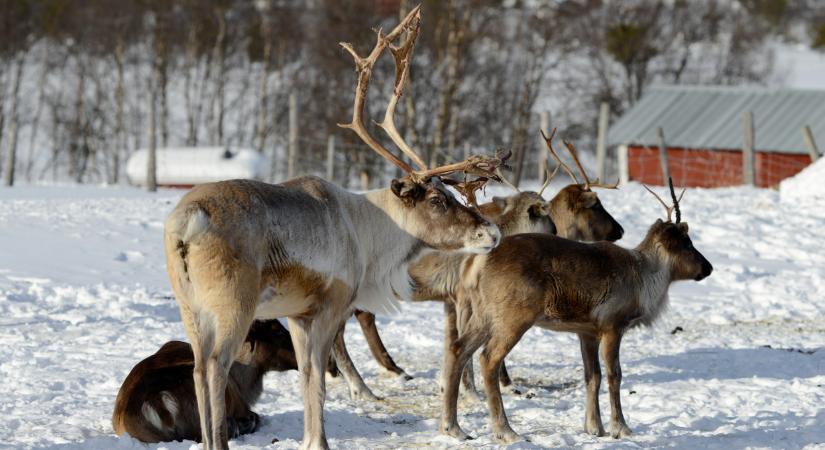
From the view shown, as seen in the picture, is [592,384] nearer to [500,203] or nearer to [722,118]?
[500,203]

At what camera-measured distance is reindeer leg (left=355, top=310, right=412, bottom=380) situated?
8.54 metres

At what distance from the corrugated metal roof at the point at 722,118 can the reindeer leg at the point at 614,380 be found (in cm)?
2171

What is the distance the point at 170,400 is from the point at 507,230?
3071 mm

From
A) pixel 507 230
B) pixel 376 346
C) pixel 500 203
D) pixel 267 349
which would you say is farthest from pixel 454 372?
pixel 500 203

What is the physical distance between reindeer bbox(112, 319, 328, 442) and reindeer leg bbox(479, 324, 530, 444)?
141 cm

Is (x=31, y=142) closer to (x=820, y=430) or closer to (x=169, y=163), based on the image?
(x=169, y=163)

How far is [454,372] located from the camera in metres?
7.04

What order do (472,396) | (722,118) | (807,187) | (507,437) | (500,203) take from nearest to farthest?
(507,437) → (472,396) → (500,203) → (807,187) → (722,118)

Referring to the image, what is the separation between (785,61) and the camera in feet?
186

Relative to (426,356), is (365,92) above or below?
above

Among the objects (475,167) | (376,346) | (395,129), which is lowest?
(376,346)

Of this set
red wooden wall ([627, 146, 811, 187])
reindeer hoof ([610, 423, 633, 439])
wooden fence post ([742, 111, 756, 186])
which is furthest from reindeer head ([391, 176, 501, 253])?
red wooden wall ([627, 146, 811, 187])

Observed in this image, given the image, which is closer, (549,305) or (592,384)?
(549,305)

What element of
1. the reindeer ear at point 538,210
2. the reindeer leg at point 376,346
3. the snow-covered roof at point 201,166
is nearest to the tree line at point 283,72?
the snow-covered roof at point 201,166
